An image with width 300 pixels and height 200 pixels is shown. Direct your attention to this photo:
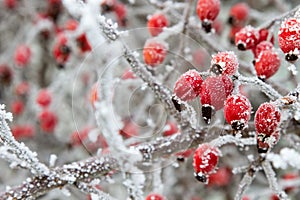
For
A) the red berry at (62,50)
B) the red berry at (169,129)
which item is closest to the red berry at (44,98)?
the red berry at (62,50)

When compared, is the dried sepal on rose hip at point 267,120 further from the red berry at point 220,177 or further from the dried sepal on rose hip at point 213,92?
the red berry at point 220,177

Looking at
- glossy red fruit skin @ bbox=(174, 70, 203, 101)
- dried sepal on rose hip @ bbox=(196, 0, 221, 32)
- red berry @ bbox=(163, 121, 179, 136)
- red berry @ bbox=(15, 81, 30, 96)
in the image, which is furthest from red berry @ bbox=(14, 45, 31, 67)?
glossy red fruit skin @ bbox=(174, 70, 203, 101)

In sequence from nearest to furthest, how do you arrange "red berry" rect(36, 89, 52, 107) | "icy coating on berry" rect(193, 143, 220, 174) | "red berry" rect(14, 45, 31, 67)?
"icy coating on berry" rect(193, 143, 220, 174)
"red berry" rect(36, 89, 52, 107)
"red berry" rect(14, 45, 31, 67)

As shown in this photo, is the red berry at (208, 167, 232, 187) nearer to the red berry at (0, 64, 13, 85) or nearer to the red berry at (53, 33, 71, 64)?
the red berry at (53, 33, 71, 64)

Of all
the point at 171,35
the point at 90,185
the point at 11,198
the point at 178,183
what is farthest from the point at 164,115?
the point at 178,183

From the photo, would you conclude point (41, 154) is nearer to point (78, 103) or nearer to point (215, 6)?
point (78, 103)

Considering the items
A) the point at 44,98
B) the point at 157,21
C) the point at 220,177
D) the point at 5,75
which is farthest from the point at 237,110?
the point at 5,75
